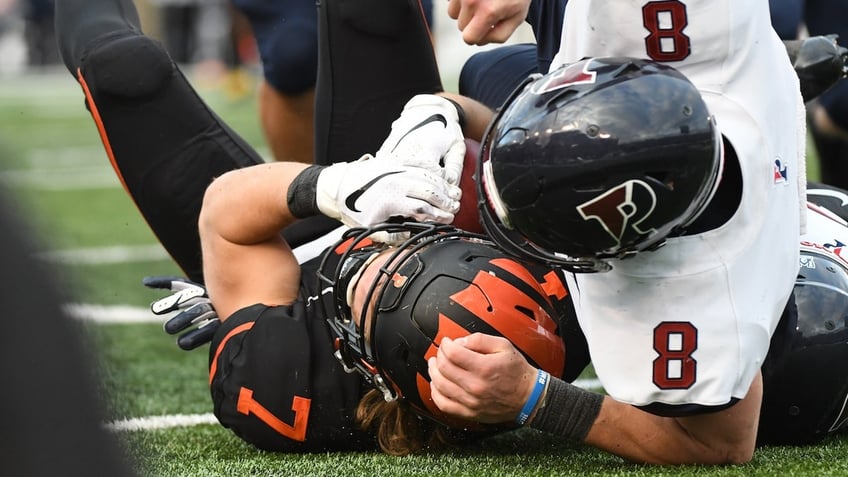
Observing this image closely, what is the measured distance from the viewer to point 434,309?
2.27m

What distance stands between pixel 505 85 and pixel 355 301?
3.37 ft

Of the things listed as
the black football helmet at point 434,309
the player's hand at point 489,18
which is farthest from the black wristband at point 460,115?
the player's hand at point 489,18

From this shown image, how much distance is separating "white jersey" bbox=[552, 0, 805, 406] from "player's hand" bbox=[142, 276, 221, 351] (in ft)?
3.25

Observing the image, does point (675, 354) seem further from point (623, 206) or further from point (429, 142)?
point (429, 142)

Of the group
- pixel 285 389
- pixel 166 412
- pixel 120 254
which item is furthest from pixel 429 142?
pixel 120 254

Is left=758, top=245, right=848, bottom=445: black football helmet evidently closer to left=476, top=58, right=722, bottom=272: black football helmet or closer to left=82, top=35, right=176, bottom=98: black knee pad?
left=476, top=58, right=722, bottom=272: black football helmet

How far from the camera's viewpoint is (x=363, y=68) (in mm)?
3084

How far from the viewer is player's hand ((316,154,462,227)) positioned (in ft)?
7.84

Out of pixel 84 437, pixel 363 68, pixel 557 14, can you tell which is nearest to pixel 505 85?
pixel 363 68

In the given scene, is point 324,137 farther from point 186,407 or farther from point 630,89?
point 630,89

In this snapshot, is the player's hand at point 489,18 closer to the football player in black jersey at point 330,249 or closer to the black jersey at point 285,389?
the football player in black jersey at point 330,249

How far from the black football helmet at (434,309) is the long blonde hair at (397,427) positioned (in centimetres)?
7

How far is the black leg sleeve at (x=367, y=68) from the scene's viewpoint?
9.94 ft

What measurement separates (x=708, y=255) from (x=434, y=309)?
0.52 meters
